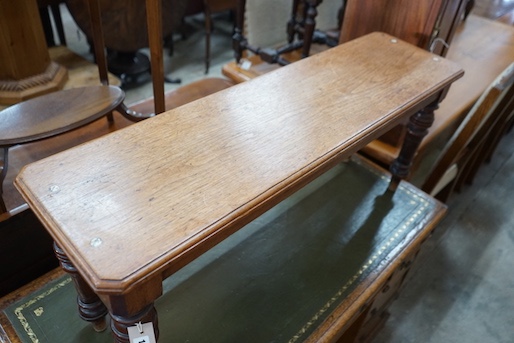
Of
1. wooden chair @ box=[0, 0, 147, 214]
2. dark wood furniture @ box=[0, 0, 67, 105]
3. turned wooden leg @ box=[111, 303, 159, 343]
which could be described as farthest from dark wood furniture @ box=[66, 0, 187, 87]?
turned wooden leg @ box=[111, 303, 159, 343]

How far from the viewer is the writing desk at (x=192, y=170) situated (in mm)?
513

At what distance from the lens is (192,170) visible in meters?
0.63

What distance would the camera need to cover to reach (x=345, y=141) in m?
0.72

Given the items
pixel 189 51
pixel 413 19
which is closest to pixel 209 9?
pixel 189 51

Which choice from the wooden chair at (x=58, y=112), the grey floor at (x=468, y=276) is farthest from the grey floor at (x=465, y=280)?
the wooden chair at (x=58, y=112)

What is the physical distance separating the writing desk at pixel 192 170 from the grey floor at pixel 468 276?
0.87 metres

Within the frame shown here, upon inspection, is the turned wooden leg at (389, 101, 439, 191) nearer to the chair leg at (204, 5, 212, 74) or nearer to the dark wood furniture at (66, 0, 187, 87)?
the dark wood furniture at (66, 0, 187, 87)

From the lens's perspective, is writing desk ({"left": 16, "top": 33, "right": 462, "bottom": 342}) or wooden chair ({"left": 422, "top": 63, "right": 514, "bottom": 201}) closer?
writing desk ({"left": 16, "top": 33, "right": 462, "bottom": 342})

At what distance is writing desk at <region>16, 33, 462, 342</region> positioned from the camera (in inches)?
20.2

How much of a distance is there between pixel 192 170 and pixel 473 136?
1.07 meters

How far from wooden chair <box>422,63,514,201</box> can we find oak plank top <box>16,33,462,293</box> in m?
0.34

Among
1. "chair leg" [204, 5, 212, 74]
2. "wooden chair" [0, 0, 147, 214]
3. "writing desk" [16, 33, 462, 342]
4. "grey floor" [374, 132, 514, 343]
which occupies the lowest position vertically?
"grey floor" [374, 132, 514, 343]

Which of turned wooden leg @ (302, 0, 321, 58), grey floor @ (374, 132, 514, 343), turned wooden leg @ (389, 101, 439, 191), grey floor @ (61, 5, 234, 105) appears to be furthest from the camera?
grey floor @ (61, 5, 234, 105)

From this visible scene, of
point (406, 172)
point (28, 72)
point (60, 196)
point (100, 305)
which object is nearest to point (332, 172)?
point (406, 172)
